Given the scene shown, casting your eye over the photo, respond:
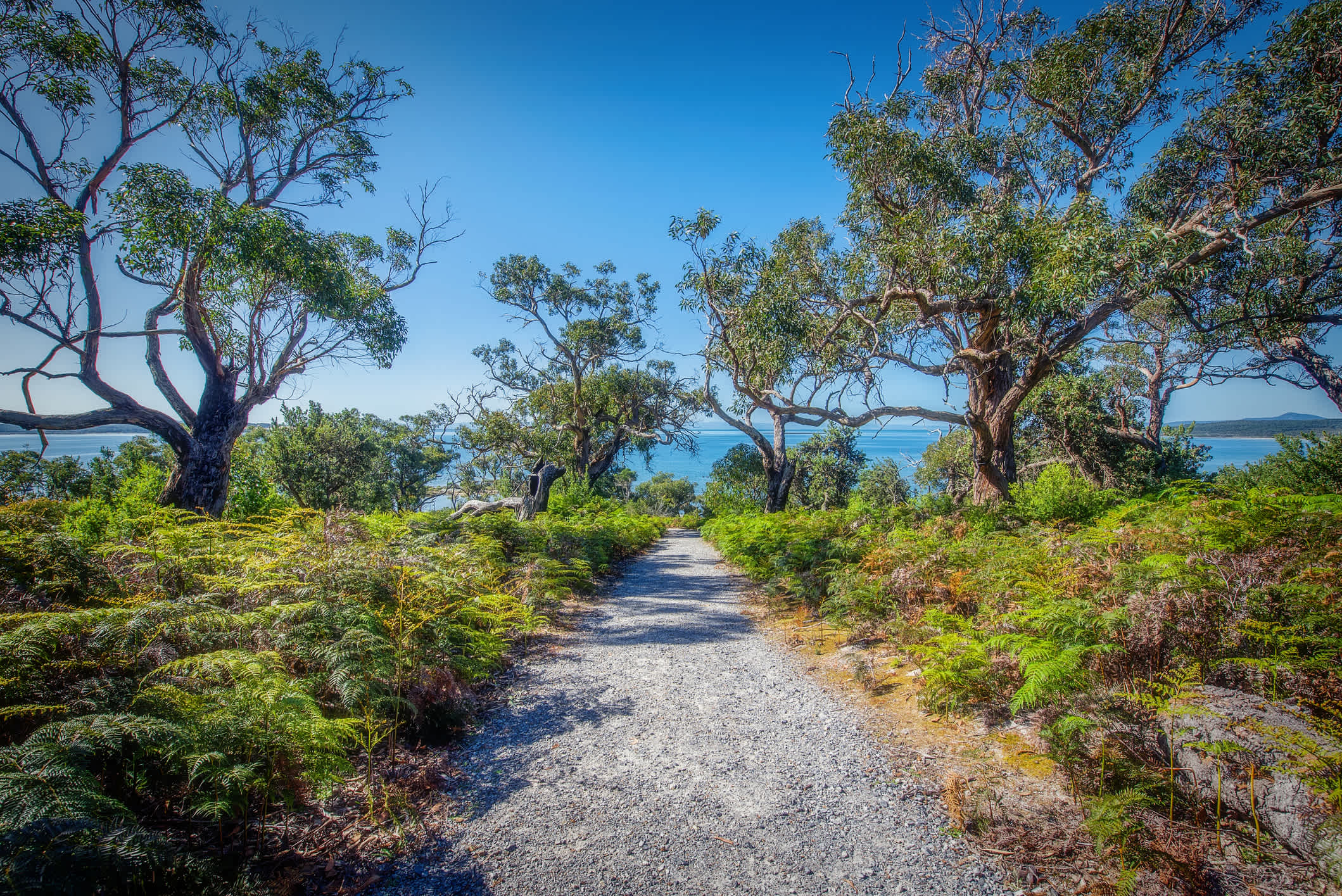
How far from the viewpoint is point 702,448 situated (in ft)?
91.8

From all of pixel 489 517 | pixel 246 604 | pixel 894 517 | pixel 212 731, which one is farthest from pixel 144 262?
pixel 894 517

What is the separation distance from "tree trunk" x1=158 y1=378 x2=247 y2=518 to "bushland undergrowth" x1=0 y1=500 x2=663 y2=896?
17.5ft

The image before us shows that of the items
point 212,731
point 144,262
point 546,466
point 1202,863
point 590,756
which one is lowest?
point 590,756

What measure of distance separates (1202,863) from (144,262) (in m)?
14.0

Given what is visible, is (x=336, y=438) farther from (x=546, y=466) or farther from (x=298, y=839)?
(x=298, y=839)

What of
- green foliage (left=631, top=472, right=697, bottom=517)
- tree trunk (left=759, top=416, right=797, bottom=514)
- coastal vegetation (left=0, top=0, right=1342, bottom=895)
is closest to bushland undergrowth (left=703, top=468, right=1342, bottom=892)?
coastal vegetation (left=0, top=0, right=1342, bottom=895)

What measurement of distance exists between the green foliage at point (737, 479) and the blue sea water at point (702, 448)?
164 cm

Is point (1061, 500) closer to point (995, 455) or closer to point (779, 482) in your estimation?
point (995, 455)

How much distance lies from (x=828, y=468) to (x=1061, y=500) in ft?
78.5

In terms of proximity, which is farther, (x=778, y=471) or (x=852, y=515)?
(x=778, y=471)

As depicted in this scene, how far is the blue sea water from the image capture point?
12578 millimetres

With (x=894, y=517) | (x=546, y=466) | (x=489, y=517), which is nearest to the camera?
(x=489, y=517)

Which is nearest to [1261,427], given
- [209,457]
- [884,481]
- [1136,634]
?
[884,481]

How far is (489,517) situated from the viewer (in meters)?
8.63
